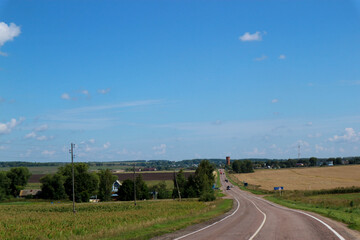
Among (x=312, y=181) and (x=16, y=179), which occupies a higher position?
(x=16, y=179)

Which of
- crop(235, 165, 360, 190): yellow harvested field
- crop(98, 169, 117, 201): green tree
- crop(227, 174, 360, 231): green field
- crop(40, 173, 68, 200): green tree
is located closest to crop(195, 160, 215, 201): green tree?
crop(227, 174, 360, 231): green field

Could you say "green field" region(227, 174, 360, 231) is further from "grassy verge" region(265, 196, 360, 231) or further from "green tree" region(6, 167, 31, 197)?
"green tree" region(6, 167, 31, 197)

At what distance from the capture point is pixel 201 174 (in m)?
97.0

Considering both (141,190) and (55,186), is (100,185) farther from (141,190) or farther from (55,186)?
(141,190)

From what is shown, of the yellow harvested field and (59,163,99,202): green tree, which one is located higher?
(59,163,99,202): green tree

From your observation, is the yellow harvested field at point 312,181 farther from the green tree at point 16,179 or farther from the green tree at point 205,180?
the green tree at point 16,179

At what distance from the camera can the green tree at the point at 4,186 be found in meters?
111

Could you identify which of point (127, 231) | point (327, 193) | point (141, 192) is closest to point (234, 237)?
point (127, 231)

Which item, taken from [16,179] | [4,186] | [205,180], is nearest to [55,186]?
[4,186]

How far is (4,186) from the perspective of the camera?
11406 cm

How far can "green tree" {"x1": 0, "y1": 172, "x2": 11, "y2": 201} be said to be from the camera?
111213 millimetres

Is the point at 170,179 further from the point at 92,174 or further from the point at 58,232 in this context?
the point at 58,232

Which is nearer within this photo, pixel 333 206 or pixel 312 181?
pixel 333 206

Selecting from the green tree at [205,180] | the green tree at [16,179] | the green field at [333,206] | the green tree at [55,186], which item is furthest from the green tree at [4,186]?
the green field at [333,206]
